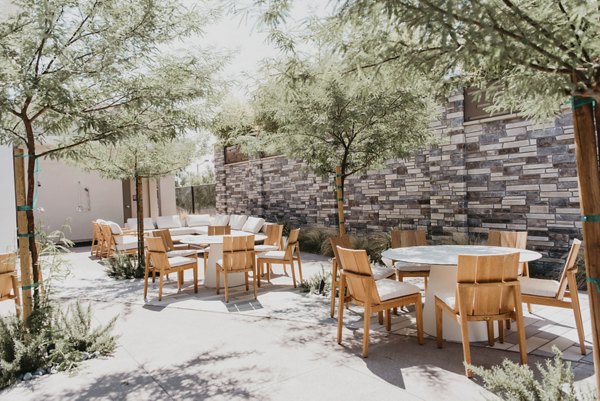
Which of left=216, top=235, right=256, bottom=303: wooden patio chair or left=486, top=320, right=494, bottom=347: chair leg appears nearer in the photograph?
left=486, top=320, right=494, bottom=347: chair leg

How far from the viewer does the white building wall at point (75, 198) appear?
14.4 m

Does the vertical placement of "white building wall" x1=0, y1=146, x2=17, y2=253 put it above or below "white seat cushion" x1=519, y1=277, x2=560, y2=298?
above

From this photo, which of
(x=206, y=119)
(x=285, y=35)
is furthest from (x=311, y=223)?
(x=285, y=35)

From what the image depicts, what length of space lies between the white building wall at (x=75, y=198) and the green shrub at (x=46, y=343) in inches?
443

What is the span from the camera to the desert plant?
6.22 metres

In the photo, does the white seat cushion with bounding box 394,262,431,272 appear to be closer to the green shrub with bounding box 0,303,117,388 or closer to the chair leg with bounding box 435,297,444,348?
the chair leg with bounding box 435,297,444,348

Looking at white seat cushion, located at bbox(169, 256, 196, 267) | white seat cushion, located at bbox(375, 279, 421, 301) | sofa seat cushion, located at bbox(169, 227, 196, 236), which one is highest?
sofa seat cushion, located at bbox(169, 227, 196, 236)

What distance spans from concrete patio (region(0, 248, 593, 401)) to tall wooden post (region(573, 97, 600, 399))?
110cm

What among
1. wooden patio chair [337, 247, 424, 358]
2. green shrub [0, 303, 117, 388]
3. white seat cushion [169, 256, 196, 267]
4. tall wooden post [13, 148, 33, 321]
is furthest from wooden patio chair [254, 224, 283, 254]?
tall wooden post [13, 148, 33, 321]

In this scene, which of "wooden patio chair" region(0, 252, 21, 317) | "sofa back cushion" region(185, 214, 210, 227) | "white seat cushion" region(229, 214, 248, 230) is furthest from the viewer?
"sofa back cushion" region(185, 214, 210, 227)

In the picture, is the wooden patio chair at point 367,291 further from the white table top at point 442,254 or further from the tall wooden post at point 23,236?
the tall wooden post at point 23,236

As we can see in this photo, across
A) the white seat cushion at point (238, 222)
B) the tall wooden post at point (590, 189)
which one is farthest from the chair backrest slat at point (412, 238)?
the white seat cushion at point (238, 222)

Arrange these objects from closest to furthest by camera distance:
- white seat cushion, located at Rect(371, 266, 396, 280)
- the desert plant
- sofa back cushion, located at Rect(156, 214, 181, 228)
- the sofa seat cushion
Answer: white seat cushion, located at Rect(371, 266, 396, 280)
the desert plant
the sofa seat cushion
sofa back cushion, located at Rect(156, 214, 181, 228)

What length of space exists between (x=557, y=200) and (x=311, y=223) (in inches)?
251
